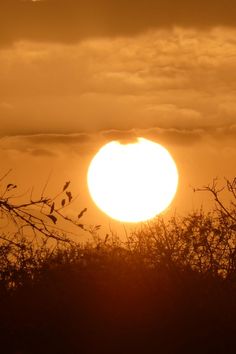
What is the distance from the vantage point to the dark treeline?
75.4 feet

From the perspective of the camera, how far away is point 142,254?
83.8ft

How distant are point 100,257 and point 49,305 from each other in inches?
121

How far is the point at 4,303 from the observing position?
25125mm

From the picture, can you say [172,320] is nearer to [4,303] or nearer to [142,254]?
[142,254]

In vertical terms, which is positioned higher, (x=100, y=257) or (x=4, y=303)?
(x=100, y=257)

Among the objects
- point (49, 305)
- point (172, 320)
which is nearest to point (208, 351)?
point (172, 320)

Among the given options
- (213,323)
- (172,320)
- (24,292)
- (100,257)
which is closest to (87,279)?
(100,257)

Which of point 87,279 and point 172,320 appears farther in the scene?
point 87,279

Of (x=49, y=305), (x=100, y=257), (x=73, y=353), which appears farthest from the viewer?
(x=100, y=257)

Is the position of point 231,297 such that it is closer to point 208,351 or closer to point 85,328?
point 208,351

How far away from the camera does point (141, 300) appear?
26.0m

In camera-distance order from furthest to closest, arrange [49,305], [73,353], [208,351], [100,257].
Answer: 1. [100,257]
2. [49,305]
3. [73,353]
4. [208,351]

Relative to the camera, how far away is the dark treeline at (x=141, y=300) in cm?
2298

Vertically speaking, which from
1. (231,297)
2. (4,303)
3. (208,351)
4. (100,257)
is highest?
(100,257)
